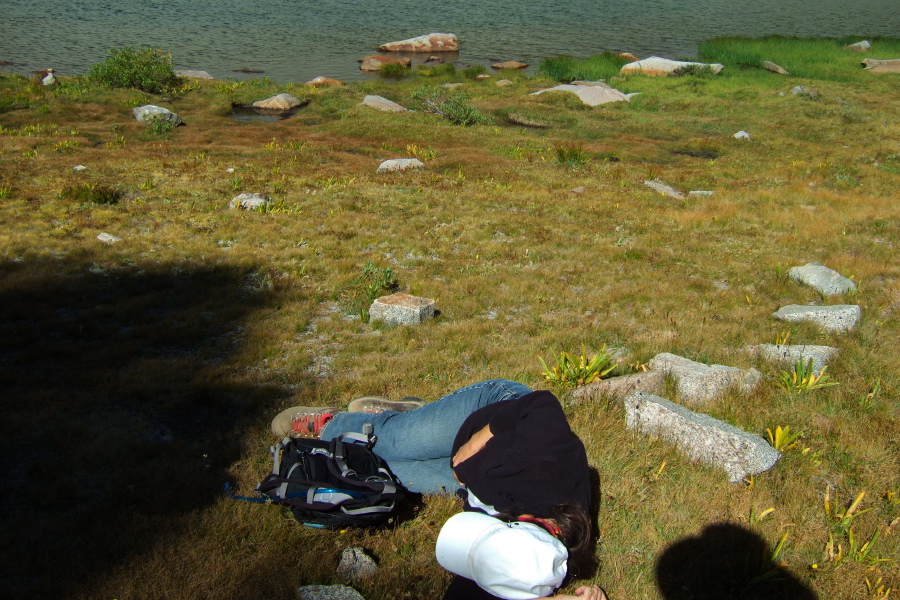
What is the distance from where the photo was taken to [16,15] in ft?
155

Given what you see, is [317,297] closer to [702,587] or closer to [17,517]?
[17,517]

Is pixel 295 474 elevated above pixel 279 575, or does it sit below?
above

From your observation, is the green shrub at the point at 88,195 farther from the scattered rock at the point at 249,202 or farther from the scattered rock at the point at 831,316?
the scattered rock at the point at 831,316

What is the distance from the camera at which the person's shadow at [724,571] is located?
3365 millimetres

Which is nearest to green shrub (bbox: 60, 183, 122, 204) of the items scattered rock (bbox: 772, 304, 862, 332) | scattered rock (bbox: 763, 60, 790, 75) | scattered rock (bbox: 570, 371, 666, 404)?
scattered rock (bbox: 570, 371, 666, 404)

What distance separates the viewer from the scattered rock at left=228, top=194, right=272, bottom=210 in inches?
499

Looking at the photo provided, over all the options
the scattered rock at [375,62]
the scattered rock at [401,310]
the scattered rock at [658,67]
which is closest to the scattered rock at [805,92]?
the scattered rock at [658,67]

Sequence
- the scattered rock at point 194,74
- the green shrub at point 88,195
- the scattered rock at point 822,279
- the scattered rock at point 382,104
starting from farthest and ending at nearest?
the scattered rock at point 194,74, the scattered rock at point 382,104, the green shrub at point 88,195, the scattered rock at point 822,279

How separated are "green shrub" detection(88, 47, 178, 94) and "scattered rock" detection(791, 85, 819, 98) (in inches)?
1132

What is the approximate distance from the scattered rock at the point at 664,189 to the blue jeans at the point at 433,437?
13.3 meters

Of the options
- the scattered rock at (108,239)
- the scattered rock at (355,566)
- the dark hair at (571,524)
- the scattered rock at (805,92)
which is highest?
the scattered rock at (805,92)

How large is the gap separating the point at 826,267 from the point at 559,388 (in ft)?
21.1

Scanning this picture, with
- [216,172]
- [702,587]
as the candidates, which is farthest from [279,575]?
[216,172]

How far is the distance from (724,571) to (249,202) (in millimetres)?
11263
